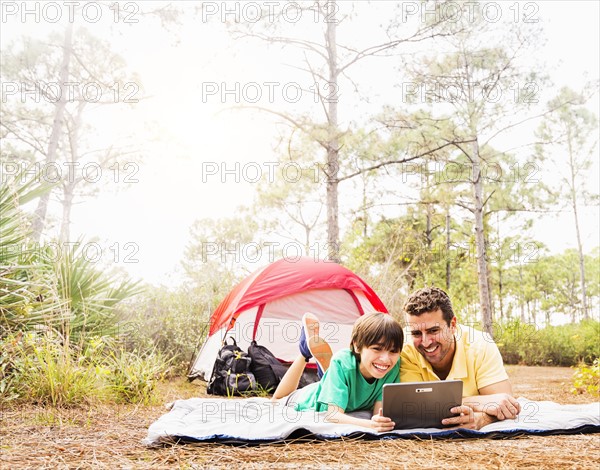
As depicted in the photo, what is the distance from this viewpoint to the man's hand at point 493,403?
9.13 feet

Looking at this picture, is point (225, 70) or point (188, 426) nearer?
point (188, 426)

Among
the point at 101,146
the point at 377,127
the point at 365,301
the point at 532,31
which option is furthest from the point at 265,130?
the point at 101,146

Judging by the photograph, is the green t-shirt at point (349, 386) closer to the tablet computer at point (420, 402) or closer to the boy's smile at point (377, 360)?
the boy's smile at point (377, 360)

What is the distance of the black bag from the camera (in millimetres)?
5660

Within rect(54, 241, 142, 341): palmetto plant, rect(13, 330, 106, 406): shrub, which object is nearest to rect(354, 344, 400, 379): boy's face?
rect(13, 330, 106, 406): shrub

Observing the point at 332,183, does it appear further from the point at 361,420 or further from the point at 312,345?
the point at 361,420

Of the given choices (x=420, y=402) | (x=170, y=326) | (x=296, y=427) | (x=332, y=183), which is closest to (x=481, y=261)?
(x=332, y=183)

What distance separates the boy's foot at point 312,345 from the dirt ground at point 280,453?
129 cm

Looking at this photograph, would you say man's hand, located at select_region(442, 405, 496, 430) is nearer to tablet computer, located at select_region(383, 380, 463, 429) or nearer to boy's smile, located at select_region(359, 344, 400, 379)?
tablet computer, located at select_region(383, 380, 463, 429)

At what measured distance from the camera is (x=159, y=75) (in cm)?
1196

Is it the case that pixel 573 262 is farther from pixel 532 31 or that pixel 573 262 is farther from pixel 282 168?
pixel 282 168

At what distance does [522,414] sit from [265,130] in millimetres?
5944

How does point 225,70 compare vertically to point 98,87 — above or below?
below

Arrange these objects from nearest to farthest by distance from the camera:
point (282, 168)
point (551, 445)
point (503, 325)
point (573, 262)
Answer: point (551, 445), point (282, 168), point (503, 325), point (573, 262)
